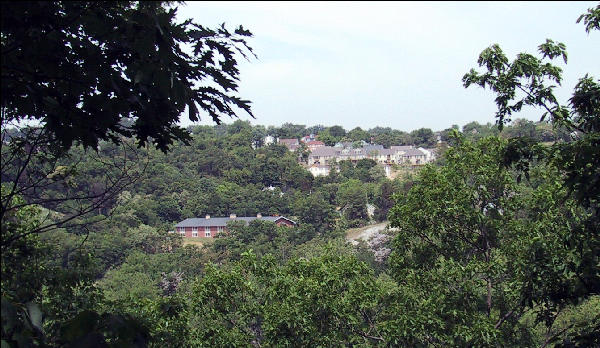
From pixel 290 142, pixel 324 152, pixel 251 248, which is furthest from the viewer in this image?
pixel 290 142

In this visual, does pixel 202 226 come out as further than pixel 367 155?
No

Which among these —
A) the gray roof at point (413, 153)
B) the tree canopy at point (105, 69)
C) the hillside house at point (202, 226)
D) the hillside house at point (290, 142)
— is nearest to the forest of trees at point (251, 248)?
the tree canopy at point (105, 69)

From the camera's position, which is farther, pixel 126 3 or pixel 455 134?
pixel 455 134

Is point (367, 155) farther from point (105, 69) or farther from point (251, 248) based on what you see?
point (105, 69)

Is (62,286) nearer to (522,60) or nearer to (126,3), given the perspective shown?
(126,3)

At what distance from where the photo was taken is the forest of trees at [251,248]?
192 cm

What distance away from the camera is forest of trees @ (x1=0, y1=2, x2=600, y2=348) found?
6.31ft

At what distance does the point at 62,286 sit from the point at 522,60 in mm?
3796

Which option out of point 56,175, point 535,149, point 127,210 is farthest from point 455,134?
point 127,210

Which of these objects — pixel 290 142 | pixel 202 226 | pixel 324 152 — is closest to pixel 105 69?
pixel 202 226

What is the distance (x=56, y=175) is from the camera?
295 cm

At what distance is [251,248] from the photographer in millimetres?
6910

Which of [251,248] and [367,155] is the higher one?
[251,248]

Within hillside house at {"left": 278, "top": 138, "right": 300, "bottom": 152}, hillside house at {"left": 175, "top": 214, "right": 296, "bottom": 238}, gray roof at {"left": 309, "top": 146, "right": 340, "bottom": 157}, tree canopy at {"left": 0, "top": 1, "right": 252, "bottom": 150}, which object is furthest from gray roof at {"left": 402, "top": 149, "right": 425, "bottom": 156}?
tree canopy at {"left": 0, "top": 1, "right": 252, "bottom": 150}
